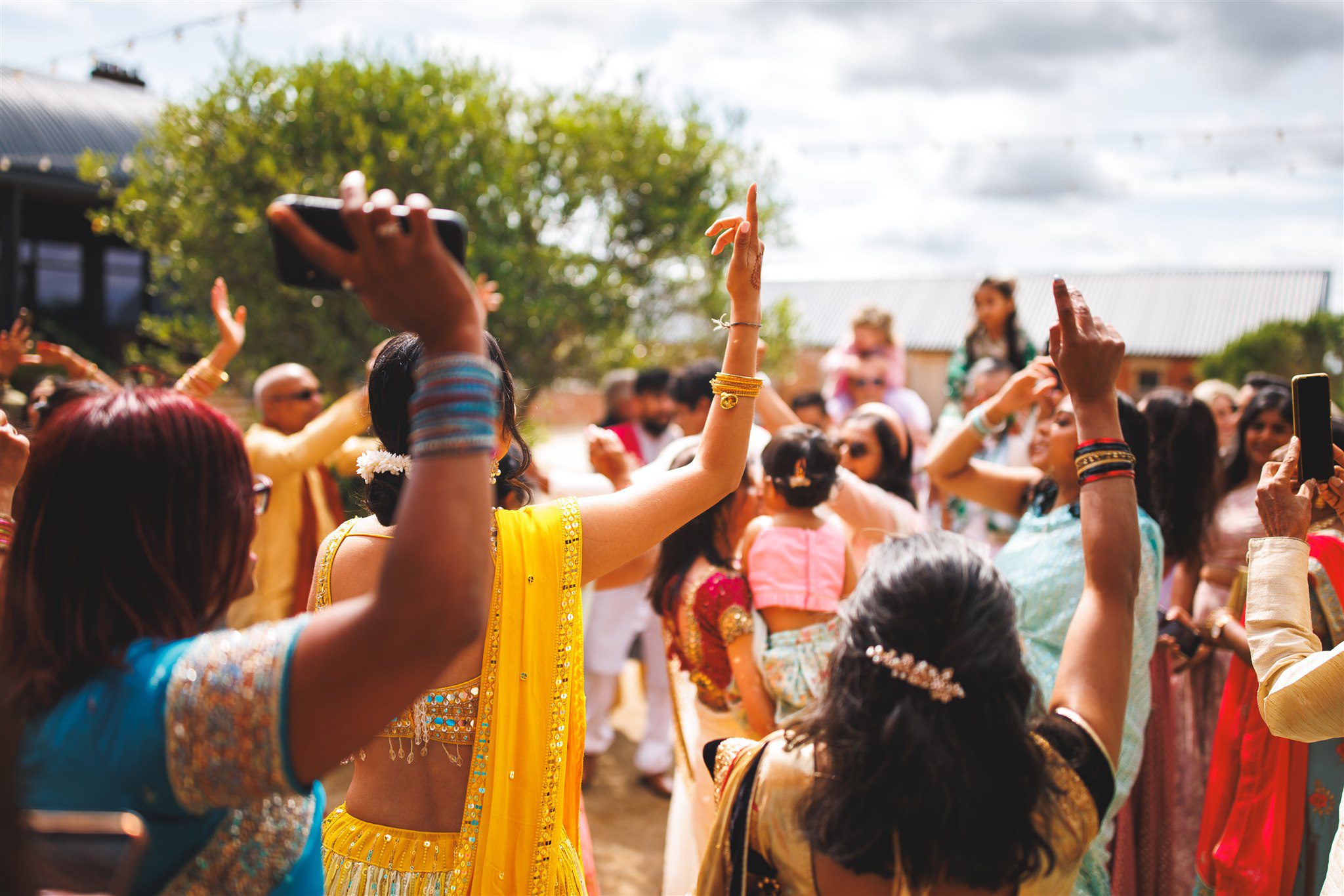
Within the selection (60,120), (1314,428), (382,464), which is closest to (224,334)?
(382,464)

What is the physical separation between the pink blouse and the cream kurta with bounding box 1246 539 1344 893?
1217mm

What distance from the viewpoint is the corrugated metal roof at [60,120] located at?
32.5 ft

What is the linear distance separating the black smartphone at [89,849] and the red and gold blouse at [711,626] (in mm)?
2034

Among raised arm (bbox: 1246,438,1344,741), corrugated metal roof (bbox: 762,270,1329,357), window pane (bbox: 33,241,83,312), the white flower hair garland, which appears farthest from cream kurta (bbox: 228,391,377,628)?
corrugated metal roof (bbox: 762,270,1329,357)

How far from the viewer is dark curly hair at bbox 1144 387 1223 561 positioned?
11.8 ft

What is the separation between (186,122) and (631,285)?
3.56 meters

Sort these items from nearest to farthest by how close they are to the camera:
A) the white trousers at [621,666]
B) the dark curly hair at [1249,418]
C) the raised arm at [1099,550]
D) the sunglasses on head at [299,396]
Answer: the raised arm at [1099,550] < the dark curly hair at [1249,418] < the sunglasses on head at [299,396] < the white trousers at [621,666]

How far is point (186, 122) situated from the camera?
23.1 ft

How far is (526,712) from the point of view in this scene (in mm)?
1824

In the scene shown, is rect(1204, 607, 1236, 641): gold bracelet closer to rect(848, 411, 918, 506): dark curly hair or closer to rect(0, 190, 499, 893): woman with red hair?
rect(848, 411, 918, 506): dark curly hair

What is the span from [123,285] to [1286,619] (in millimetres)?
13292

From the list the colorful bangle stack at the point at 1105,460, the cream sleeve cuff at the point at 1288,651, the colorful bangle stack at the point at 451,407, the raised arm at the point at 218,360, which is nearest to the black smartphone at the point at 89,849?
the colorful bangle stack at the point at 451,407

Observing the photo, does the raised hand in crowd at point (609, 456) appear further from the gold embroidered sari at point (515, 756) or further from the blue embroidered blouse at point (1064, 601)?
the blue embroidered blouse at point (1064, 601)

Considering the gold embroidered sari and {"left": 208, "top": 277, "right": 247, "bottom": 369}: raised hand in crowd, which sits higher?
{"left": 208, "top": 277, "right": 247, "bottom": 369}: raised hand in crowd
